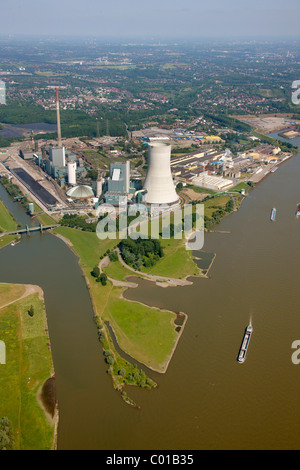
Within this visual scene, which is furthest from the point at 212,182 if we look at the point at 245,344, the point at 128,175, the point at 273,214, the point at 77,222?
the point at 245,344

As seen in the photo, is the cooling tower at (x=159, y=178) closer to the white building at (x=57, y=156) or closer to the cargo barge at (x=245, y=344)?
the white building at (x=57, y=156)

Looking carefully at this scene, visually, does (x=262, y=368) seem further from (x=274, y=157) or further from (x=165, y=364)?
(x=274, y=157)

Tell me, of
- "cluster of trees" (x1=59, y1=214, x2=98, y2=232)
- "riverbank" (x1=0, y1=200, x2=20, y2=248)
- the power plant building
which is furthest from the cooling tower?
"riverbank" (x1=0, y1=200, x2=20, y2=248)

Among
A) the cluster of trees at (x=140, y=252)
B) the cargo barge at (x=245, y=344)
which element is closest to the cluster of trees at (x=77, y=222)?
the cluster of trees at (x=140, y=252)

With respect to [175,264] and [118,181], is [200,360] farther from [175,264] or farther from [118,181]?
[118,181]

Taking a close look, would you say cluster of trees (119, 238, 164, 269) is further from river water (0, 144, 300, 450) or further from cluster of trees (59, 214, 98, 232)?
cluster of trees (59, 214, 98, 232)
